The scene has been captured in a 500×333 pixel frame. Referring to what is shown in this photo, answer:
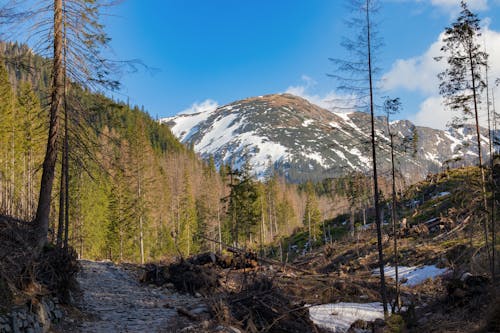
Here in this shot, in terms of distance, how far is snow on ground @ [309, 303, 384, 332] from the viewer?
12.0 meters

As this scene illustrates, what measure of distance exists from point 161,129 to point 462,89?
123708 millimetres

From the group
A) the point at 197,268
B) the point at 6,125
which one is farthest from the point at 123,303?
the point at 6,125

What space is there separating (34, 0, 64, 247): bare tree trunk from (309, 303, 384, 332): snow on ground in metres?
8.33

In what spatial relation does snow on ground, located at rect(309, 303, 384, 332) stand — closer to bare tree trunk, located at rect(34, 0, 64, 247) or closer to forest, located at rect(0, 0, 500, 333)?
forest, located at rect(0, 0, 500, 333)

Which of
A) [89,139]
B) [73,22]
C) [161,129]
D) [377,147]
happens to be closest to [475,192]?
[377,147]

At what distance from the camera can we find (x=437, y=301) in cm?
1305

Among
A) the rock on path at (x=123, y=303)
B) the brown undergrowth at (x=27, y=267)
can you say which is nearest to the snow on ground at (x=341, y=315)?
the rock on path at (x=123, y=303)

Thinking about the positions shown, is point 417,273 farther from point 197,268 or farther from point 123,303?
point 123,303

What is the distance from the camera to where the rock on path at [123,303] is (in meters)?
9.78

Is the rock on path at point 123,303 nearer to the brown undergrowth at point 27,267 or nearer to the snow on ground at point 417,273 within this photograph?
the brown undergrowth at point 27,267

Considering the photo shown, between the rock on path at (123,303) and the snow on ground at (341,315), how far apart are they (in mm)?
3875

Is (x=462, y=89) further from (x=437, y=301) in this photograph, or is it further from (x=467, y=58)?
(x=437, y=301)

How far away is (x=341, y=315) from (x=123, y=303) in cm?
703

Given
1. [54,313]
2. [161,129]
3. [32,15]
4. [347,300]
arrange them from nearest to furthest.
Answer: [54,313], [32,15], [347,300], [161,129]
